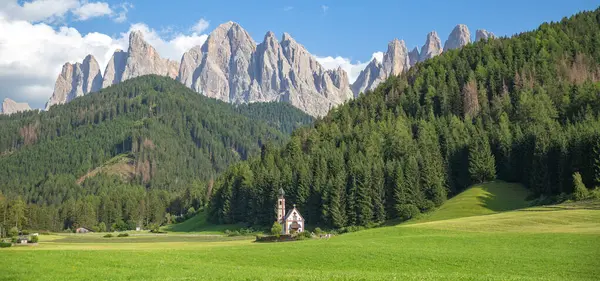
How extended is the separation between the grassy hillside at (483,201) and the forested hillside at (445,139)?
3370 millimetres

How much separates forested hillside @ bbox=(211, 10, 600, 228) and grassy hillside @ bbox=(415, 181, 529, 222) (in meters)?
3.37

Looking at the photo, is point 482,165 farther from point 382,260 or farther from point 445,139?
point 382,260

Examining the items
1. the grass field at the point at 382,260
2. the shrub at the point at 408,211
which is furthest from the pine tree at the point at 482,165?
the grass field at the point at 382,260

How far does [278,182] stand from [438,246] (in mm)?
77421

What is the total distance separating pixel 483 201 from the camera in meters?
92.9

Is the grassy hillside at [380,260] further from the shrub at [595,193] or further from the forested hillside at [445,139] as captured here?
the forested hillside at [445,139]

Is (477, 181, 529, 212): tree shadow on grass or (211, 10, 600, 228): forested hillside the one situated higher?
(211, 10, 600, 228): forested hillside

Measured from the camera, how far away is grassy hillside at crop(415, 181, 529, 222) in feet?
289

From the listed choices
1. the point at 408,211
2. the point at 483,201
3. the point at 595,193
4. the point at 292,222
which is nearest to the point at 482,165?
the point at 483,201

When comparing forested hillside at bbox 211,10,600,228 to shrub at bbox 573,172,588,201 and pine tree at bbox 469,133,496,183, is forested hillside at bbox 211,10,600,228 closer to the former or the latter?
pine tree at bbox 469,133,496,183

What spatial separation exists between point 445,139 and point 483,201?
1257 inches

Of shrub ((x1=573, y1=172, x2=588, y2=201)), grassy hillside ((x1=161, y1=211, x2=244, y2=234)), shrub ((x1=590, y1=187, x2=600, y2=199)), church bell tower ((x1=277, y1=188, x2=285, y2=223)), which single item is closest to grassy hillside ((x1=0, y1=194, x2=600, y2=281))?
shrub ((x1=590, y1=187, x2=600, y2=199))

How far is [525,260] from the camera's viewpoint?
123 ft

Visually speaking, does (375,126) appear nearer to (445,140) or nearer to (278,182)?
(445,140)
